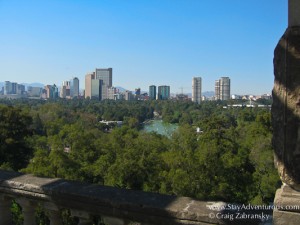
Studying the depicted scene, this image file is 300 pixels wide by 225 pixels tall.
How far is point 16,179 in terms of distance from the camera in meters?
3.05

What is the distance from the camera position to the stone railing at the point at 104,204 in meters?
2.29

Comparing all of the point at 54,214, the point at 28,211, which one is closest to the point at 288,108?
the point at 54,214

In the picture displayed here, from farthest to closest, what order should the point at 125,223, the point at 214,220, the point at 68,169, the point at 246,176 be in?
the point at 68,169 → the point at 246,176 → the point at 125,223 → the point at 214,220

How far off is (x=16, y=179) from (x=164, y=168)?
1841 centimetres

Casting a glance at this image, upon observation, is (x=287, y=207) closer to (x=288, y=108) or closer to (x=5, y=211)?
(x=288, y=108)

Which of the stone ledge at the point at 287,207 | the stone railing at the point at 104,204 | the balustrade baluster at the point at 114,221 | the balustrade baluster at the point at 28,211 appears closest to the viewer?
the stone ledge at the point at 287,207

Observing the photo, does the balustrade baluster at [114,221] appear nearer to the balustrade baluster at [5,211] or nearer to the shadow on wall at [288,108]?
the balustrade baluster at [5,211]

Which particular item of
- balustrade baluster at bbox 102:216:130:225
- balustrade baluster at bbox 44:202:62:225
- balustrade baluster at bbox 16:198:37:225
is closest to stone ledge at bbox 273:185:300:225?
balustrade baluster at bbox 102:216:130:225

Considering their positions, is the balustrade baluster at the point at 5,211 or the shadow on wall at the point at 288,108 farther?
the balustrade baluster at the point at 5,211

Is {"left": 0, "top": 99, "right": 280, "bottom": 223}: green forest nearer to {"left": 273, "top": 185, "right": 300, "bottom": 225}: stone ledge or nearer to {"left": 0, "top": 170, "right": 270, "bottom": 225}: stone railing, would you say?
{"left": 0, "top": 170, "right": 270, "bottom": 225}: stone railing

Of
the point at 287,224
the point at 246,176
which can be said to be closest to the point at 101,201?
the point at 287,224

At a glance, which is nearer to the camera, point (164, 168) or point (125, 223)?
point (125, 223)

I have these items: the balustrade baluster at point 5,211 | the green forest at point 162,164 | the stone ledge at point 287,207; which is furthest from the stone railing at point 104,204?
the green forest at point 162,164

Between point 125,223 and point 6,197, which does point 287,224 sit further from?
A: point 6,197
